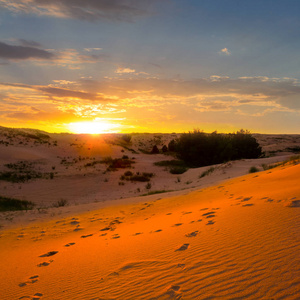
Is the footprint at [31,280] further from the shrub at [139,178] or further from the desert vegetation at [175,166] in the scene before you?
the desert vegetation at [175,166]

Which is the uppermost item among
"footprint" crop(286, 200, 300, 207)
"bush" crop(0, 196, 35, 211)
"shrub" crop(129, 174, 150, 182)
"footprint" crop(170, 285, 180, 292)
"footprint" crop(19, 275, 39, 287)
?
"footprint" crop(286, 200, 300, 207)

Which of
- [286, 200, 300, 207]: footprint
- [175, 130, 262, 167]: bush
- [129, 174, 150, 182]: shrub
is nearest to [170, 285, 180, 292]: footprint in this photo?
[286, 200, 300, 207]: footprint

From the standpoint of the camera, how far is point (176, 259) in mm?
4043

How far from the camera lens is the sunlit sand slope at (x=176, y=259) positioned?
3.07 meters

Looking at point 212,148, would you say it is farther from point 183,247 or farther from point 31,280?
point 31,280

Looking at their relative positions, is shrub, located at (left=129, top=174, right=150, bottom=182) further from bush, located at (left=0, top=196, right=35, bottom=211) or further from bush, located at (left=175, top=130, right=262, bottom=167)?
bush, located at (left=175, top=130, right=262, bottom=167)

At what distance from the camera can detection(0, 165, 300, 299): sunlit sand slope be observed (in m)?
3.07

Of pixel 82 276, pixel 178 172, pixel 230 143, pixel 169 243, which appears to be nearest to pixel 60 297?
pixel 82 276

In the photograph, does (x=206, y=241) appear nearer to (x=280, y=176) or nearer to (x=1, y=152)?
(x=280, y=176)

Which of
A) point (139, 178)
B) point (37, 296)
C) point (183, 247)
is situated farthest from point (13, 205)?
point (183, 247)

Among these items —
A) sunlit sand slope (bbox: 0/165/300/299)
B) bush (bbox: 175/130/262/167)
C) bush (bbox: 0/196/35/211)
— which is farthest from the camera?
bush (bbox: 175/130/262/167)

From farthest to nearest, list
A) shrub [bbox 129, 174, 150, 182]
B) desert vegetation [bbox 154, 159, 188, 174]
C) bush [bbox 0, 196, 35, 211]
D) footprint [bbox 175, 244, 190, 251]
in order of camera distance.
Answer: desert vegetation [bbox 154, 159, 188, 174], shrub [bbox 129, 174, 150, 182], bush [bbox 0, 196, 35, 211], footprint [bbox 175, 244, 190, 251]

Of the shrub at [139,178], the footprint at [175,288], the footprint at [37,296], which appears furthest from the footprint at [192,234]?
the shrub at [139,178]

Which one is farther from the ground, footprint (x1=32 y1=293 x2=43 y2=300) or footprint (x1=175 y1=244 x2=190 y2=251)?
footprint (x1=175 y1=244 x2=190 y2=251)
